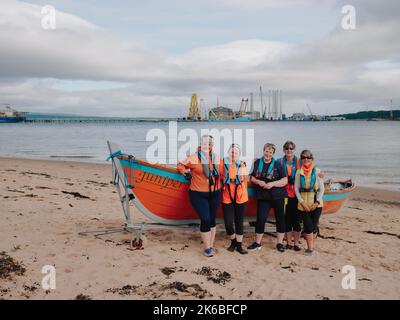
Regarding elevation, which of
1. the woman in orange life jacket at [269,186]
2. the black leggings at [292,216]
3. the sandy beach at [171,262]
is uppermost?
the woman in orange life jacket at [269,186]

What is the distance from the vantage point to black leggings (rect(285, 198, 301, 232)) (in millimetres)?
5332

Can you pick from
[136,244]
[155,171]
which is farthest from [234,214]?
[136,244]

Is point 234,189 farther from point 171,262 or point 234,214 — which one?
point 171,262

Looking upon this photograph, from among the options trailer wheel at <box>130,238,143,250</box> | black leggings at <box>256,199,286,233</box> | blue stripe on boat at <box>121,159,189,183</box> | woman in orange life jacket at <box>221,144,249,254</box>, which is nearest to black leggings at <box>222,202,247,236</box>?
woman in orange life jacket at <box>221,144,249,254</box>

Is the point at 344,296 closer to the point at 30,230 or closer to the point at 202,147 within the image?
the point at 202,147

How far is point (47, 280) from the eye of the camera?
4.11 m

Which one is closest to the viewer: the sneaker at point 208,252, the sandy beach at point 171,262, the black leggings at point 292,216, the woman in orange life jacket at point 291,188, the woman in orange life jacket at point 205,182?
the sandy beach at point 171,262

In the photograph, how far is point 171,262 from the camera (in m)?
4.86

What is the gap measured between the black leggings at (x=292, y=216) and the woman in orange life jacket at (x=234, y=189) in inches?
27.7

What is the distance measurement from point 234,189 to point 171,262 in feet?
4.27

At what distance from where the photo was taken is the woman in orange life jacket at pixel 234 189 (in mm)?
5109

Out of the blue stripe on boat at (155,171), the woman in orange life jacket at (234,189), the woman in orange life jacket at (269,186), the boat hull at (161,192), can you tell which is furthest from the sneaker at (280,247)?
the blue stripe on boat at (155,171)

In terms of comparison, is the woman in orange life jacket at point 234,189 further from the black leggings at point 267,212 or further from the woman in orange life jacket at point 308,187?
the woman in orange life jacket at point 308,187

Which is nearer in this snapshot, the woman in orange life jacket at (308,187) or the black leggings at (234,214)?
the woman in orange life jacket at (308,187)
